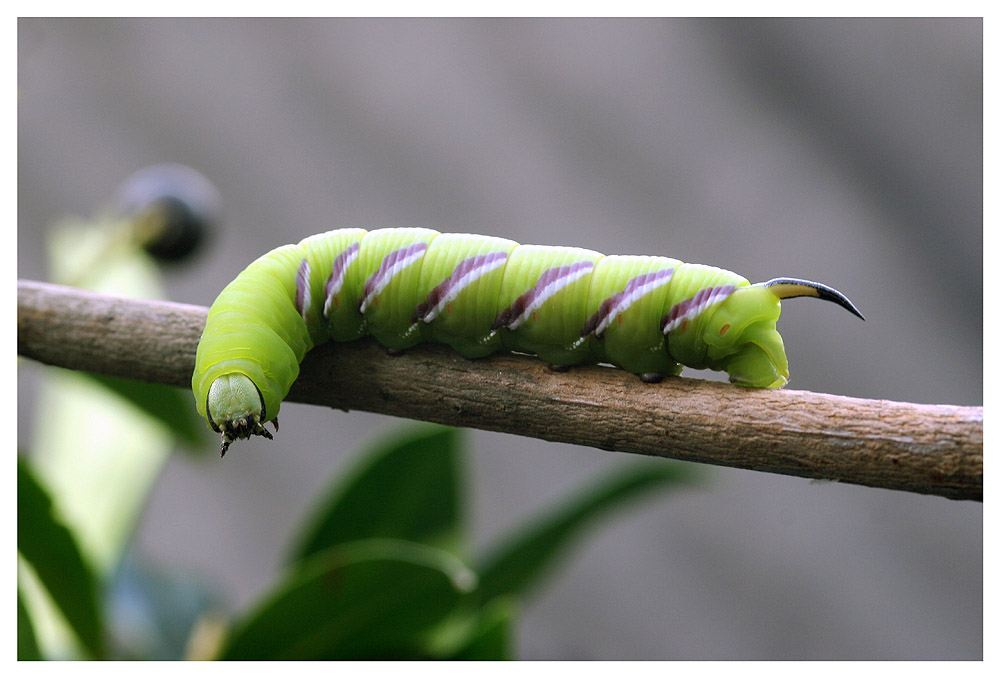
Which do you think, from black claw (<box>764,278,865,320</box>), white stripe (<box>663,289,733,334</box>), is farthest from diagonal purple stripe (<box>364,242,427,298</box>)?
black claw (<box>764,278,865,320</box>)

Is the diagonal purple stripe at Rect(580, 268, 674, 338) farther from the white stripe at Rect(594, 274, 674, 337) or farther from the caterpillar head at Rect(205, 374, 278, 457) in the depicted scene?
the caterpillar head at Rect(205, 374, 278, 457)

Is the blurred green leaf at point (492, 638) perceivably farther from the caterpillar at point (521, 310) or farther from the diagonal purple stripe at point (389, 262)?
the diagonal purple stripe at point (389, 262)

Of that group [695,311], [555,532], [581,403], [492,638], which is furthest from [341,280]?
[555,532]

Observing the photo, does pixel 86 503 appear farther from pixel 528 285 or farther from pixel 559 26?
pixel 559 26

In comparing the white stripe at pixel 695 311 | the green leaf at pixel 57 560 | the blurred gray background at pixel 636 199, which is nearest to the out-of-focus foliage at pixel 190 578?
the green leaf at pixel 57 560

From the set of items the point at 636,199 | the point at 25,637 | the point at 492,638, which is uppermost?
the point at 636,199

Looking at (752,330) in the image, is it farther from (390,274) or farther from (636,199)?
(636,199)
